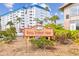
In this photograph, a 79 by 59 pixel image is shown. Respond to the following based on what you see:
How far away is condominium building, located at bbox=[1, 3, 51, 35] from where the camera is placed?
2912mm

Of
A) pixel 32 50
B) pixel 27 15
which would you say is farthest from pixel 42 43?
pixel 27 15

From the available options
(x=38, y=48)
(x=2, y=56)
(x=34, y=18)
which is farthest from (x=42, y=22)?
(x=2, y=56)

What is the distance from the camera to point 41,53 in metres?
2.88

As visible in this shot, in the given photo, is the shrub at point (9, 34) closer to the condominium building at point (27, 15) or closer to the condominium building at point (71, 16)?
the condominium building at point (27, 15)

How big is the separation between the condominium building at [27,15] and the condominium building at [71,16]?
0.20 meters

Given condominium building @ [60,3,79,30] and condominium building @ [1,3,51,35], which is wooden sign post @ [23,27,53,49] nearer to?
condominium building @ [1,3,51,35]

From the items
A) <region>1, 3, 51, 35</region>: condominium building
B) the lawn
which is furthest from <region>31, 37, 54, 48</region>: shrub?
<region>1, 3, 51, 35</region>: condominium building

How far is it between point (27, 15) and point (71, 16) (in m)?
0.51

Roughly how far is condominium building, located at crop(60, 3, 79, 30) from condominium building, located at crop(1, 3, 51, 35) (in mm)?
198

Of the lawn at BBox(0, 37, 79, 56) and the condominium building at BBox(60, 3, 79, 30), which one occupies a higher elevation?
the condominium building at BBox(60, 3, 79, 30)

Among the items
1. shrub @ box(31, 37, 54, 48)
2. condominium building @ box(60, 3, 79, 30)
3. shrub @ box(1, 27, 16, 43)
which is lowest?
shrub @ box(31, 37, 54, 48)

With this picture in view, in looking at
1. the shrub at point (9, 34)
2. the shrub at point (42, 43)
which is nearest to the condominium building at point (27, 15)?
the shrub at point (9, 34)

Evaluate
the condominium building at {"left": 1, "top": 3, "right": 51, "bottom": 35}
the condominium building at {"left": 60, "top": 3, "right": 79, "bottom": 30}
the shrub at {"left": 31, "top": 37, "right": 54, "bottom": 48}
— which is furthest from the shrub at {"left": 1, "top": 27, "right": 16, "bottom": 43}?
the condominium building at {"left": 60, "top": 3, "right": 79, "bottom": 30}

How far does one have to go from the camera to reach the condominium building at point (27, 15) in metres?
2.91
